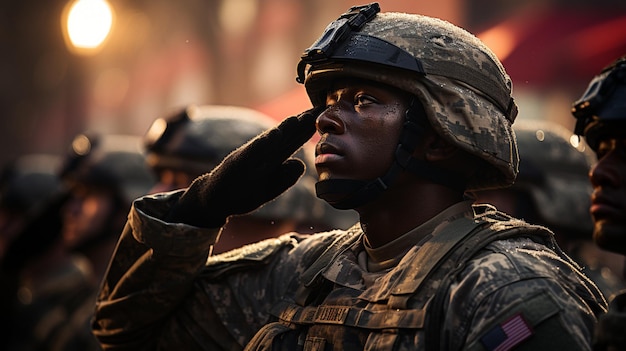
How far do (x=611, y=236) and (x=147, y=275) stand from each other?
216 cm

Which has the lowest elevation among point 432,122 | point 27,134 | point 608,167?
point 27,134

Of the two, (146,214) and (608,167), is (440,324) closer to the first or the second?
(608,167)

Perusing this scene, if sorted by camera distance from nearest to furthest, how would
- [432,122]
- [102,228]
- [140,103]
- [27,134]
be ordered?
[432,122], [102,228], [140,103], [27,134]

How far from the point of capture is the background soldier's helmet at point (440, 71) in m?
4.24

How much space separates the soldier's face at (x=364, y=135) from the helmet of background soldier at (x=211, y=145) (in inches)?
117

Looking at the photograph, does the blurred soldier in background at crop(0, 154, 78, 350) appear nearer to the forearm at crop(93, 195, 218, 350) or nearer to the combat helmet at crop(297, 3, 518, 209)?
the forearm at crop(93, 195, 218, 350)

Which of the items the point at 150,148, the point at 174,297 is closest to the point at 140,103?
the point at 150,148

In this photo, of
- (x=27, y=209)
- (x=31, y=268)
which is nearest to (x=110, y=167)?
(x=31, y=268)

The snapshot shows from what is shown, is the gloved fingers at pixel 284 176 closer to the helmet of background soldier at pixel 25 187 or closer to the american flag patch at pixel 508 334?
the american flag patch at pixel 508 334

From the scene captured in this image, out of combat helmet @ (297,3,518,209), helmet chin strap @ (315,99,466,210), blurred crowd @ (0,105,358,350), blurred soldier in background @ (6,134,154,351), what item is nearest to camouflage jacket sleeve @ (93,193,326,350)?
helmet chin strap @ (315,99,466,210)

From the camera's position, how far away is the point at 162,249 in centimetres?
493

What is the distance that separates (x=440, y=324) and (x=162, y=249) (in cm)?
155

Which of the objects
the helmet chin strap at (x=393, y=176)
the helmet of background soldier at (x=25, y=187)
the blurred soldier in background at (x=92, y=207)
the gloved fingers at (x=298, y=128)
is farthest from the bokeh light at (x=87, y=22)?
the helmet chin strap at (x=393, y=176)

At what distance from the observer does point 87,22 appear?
51.2 ft
